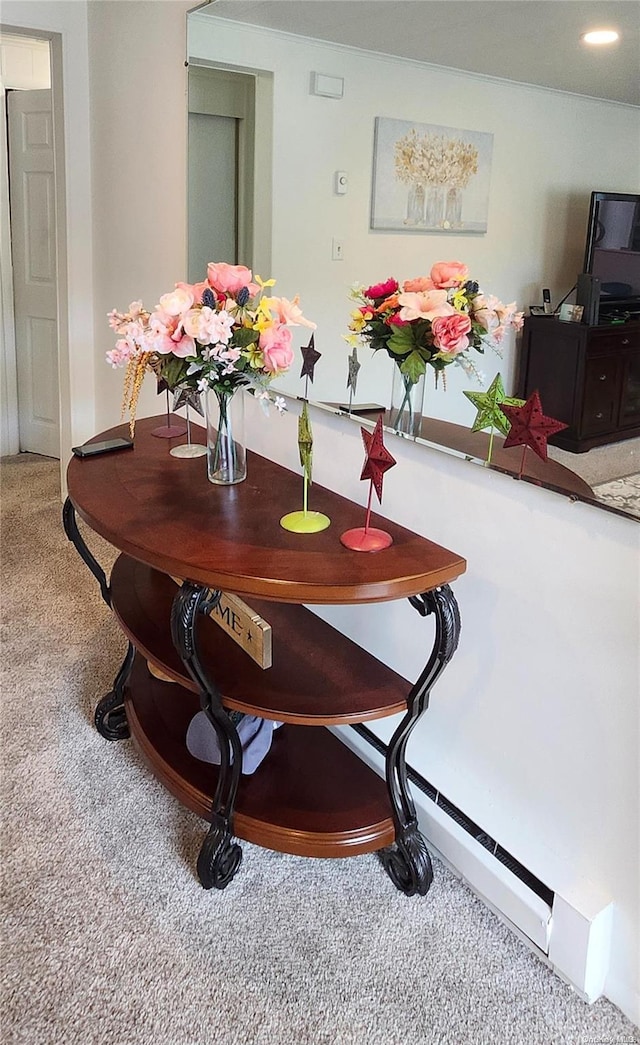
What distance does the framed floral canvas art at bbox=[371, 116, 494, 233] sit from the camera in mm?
1486

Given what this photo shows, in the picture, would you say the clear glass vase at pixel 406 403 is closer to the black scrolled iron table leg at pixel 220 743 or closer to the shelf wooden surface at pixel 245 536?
the shelf wooden surface at pixel 245 536

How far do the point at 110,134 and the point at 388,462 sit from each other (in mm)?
2288

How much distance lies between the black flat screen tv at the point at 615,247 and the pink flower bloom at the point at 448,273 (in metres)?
0.27

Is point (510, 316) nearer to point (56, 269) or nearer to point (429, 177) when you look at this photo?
point (429, 177)

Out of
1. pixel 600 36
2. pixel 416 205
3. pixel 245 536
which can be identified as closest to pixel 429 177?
pixel 416 205

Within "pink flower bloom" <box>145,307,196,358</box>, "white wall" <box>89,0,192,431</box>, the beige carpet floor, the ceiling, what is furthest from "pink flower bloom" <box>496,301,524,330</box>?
"white wall" <box>89,0,192,431</box>

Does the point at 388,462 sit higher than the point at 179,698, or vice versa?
the point at 388,462

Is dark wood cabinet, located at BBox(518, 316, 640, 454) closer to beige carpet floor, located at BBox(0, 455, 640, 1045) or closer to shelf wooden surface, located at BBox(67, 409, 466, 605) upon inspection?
shelf wooden surface, located at BBox(67, 409, 466, 605)

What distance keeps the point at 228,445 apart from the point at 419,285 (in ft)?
1.87

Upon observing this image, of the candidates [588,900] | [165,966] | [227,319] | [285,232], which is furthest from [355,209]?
[165,966]

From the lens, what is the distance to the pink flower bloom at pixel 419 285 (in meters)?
1.56

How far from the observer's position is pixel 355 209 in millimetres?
1808

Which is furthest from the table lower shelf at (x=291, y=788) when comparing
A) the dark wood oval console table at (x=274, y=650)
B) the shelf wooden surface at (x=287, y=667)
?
the shelf wooden surface at (x=287, y=667)

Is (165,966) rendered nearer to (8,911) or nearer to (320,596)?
(8,911)
